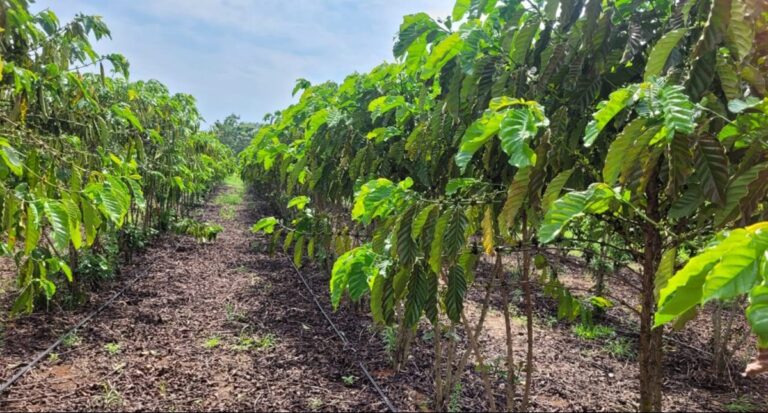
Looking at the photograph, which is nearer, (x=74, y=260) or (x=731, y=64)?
(x=731, y=64)

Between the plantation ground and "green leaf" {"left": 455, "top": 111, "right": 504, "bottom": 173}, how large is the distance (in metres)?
2.05

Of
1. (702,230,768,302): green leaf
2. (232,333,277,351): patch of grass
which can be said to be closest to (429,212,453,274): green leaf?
(702,230,768,302): green leaf

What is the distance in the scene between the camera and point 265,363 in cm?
389

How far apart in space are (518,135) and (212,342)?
3.94 m

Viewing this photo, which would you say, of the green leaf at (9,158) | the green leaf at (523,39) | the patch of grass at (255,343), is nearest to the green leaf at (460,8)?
the green leaf at (523,39)

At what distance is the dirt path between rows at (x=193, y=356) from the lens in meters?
3.27

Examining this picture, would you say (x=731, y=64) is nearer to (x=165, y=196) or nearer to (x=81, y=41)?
(x=81, y=41)

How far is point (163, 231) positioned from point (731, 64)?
9.57 meters

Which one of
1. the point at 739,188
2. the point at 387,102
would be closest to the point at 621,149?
the point at 739,188

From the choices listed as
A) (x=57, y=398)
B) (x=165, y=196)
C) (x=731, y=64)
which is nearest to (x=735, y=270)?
(x=731, y=64)

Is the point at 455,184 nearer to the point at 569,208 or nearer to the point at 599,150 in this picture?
the point at 599,150

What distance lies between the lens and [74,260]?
504 cm

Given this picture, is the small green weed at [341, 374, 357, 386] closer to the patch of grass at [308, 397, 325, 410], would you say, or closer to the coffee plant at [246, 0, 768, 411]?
the patch of grass at [308, 397, 325, 410]

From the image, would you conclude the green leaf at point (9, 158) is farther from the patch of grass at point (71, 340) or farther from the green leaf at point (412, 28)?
the patch of grass at point (71, 340)
